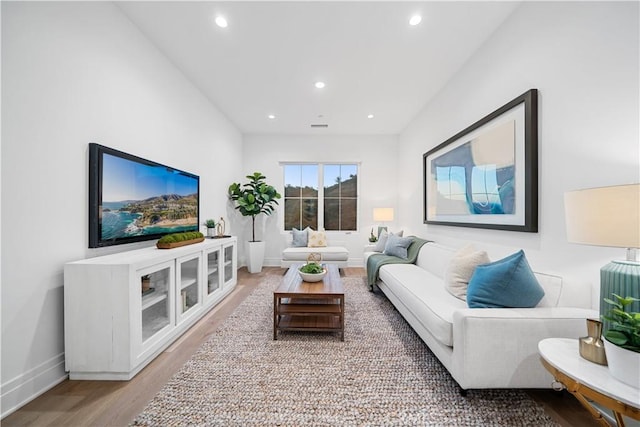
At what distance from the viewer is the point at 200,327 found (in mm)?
2582

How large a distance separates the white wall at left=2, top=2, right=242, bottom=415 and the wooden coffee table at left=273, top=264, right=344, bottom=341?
1376mm

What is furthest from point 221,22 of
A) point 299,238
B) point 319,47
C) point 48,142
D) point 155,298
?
point 299,238

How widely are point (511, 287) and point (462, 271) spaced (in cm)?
52

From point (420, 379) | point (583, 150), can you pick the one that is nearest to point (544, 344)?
point (420, 379)

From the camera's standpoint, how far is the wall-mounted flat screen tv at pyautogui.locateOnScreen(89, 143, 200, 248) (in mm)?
1962

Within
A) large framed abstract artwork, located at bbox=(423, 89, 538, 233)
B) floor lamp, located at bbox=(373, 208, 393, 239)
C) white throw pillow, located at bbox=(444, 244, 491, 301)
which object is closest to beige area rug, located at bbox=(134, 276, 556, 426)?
white throw pillow, located at bbox=(444, 244, 491, 301)

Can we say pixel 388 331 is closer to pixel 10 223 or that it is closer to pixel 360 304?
pixel 360 304

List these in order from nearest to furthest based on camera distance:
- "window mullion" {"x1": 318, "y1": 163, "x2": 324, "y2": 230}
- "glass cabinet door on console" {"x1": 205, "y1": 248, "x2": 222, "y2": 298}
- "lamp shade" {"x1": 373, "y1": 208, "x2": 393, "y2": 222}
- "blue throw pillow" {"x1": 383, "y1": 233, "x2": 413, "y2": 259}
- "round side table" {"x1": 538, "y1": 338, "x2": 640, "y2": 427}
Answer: "round side table" {"x1": 538, "y1": 338, "x2": 640, "y2": 427}, "glass cabinet door on console" {"x1": 205, "y1": 248, "x2": 222, "y2": 298}, "blue throw pillow" {"x1": 383, "y1": 233, "x2": 413, "y2": 259}, "lamp shade" {"x1": 373, "y1": 208, "x2": 393, "y2": 222}, "window mullion" {"x1": 318, "y1": 163, "x2": 324, "y2": 230}

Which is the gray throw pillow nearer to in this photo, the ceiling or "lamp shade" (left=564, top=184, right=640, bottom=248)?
the ceiling

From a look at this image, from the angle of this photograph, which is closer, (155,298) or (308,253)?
(155,298)

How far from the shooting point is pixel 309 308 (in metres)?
2.45

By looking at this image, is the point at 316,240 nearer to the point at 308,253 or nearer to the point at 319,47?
the point at 308,253

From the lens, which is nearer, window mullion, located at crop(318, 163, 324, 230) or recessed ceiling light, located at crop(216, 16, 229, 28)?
recessed ceiling light, located at crop(216, 16, 229, 28)

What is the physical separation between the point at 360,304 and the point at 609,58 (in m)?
2.93
